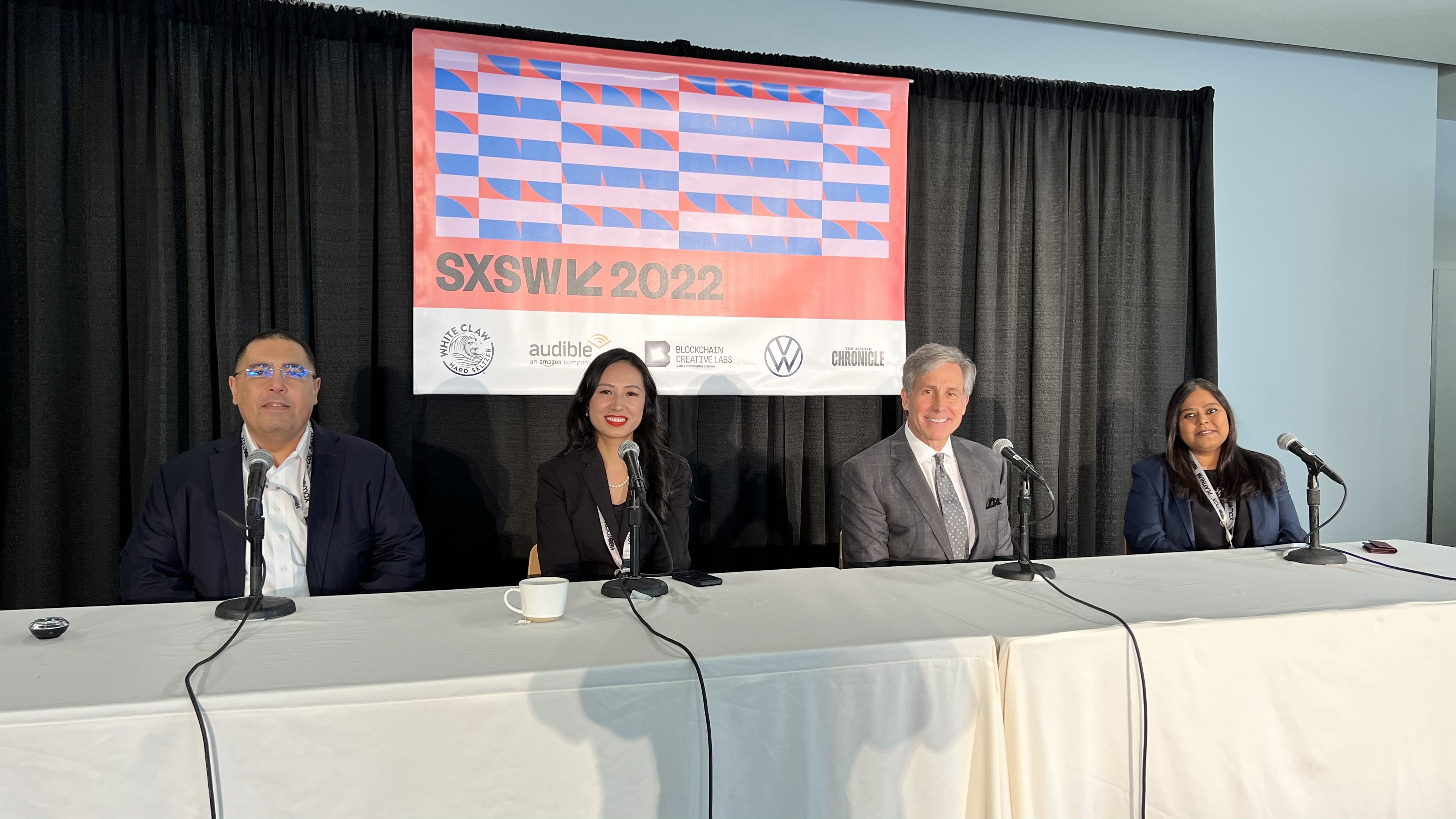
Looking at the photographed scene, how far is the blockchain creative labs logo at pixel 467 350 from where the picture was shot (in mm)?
2568

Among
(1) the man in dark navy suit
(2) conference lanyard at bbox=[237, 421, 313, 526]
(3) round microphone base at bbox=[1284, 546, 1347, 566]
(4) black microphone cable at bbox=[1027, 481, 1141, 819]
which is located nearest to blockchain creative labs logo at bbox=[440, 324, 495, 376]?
(1) the man in dark navy suit

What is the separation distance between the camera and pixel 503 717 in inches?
41.0

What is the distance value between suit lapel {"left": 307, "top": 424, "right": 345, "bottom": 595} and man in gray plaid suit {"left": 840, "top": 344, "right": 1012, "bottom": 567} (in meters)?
1.30

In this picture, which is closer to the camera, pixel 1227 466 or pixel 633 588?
pixel 633 588

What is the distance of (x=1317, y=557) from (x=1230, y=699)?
2.51 ft

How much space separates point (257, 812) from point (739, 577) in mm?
916

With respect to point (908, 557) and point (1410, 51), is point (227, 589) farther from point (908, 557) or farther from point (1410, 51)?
point (1410, 51)

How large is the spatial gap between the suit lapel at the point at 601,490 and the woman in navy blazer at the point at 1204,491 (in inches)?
58.7

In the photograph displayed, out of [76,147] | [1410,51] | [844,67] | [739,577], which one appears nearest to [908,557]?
[739,577]

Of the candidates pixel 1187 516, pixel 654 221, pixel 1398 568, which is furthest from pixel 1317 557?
pixel 654 221

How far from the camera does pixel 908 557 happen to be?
86.7 inches

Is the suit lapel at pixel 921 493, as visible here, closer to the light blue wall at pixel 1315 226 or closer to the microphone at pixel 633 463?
the microphone at pixel 633 463

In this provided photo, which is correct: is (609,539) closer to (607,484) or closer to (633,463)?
(607,484)

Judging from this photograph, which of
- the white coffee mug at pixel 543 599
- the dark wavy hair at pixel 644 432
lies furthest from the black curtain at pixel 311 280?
the white coffee mug at pixel 543 599
